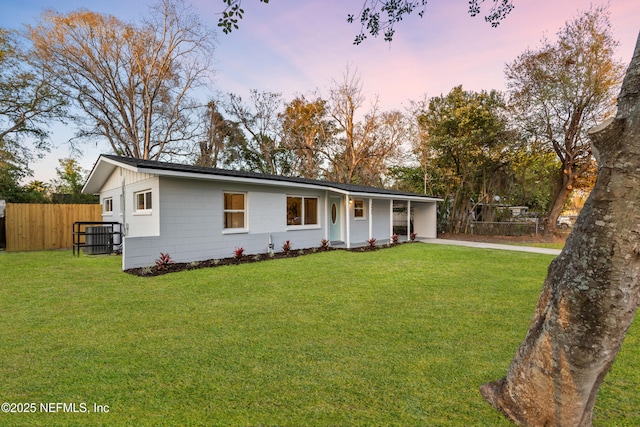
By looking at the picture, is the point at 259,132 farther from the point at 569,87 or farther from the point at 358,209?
the point at 569,87

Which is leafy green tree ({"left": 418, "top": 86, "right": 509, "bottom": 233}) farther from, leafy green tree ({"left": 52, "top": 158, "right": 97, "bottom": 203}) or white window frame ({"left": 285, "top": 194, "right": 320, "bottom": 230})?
leafy green tree ({"left": 52, "top": 158, "right": 97, "bottom": 203})

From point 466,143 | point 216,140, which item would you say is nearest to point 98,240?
point 216,140

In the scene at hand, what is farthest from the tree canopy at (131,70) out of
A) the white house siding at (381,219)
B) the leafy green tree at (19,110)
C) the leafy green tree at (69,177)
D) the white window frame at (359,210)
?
the white house siding at (381,219)

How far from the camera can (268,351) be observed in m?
3.11

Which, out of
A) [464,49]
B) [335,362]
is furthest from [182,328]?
[464,49]

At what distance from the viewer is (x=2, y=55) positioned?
14.9m

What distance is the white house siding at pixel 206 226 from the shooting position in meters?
7.96

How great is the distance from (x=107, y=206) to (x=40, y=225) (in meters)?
2.30

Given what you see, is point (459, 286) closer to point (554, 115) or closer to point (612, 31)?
point (554, 115)

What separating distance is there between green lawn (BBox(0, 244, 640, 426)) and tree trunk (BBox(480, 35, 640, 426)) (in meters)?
0.49

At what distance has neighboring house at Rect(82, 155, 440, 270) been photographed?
8094 mm

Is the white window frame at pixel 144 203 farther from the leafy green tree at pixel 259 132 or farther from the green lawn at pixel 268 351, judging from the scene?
the leafy green tree at pixel 259 132

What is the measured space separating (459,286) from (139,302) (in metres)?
5.66

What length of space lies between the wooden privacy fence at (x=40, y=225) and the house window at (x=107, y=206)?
635 mm
